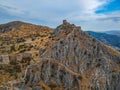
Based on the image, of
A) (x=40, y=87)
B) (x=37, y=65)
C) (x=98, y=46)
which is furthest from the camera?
(x=98, y=46)

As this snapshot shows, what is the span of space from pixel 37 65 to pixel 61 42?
125 feet

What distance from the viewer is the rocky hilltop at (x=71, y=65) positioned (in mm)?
128375

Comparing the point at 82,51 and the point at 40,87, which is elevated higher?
the point at 82,51

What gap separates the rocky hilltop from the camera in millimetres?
128375

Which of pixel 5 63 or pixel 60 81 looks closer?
pixel 60 81

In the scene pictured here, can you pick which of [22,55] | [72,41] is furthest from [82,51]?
[22,55]

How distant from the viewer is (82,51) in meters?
163

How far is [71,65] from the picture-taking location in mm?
154625

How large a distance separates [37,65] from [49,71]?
550 centimetres

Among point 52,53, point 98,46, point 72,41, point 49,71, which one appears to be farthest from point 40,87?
point 98,46

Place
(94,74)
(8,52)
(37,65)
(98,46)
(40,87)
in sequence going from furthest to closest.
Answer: (8,52), (98,46), (94,74), (37,65), (40,87)

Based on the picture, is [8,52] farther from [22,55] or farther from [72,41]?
[72,41]

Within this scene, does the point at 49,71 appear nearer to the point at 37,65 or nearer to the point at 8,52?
the point at 37,65

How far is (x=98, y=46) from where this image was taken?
170375 millimetres
